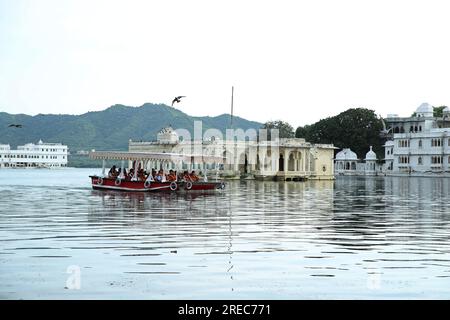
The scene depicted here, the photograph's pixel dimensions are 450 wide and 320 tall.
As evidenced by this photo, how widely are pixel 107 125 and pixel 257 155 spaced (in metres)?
105

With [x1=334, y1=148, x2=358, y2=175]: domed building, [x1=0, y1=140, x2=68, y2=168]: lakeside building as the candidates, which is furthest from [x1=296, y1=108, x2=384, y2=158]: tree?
[x1=0, y1=140, x2=68, y2=168]: lakeside building

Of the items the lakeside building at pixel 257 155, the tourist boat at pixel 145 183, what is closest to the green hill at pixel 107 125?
the lakeside building at pixel 257 155

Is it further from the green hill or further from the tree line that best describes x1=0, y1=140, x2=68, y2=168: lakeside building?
the tree line

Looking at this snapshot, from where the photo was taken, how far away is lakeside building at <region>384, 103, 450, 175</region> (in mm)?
85750

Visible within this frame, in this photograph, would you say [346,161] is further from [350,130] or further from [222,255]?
[222,255]

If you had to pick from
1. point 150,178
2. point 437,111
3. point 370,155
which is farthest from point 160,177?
point 437,111

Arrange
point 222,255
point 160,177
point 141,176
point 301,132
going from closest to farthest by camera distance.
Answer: point 222,255
point 160,177
point 141,176
point 301,132

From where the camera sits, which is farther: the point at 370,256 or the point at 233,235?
the point at 233,235

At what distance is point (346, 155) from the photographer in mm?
94562

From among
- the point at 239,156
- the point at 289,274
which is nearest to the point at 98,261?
the point at 289,274

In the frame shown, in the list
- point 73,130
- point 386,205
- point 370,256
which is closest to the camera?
point 370,256

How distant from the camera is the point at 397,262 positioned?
12.8 meters
